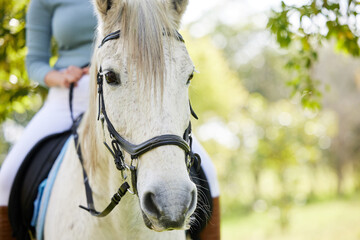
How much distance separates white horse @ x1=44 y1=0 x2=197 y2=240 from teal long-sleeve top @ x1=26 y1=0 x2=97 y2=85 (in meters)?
0.95

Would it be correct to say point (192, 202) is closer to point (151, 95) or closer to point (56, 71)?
point (151, 95)

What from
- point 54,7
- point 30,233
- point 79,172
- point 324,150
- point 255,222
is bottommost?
point 324,150

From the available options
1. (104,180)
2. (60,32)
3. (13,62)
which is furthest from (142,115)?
(13,62)

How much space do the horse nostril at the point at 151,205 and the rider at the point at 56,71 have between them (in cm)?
129

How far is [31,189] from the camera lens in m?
2.84

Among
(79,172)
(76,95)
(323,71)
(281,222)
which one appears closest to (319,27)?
(76,95)

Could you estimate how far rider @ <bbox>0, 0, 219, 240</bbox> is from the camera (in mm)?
2893

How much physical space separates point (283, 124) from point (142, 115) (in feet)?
45.2

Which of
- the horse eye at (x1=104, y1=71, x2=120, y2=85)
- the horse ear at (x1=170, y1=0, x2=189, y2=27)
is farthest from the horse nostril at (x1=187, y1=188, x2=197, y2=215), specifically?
the horse ear at (x1=170, y1=0, x2=189, y2=27)

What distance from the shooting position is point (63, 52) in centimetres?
325

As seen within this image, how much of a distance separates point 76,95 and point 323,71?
25207mm

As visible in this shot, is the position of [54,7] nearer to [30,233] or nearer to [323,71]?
[30,233]

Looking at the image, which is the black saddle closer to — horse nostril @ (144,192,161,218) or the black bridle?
the black bridle

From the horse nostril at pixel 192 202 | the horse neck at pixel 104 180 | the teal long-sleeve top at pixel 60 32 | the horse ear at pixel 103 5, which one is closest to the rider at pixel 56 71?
the teal long-sleeve top at pixel 60 32
